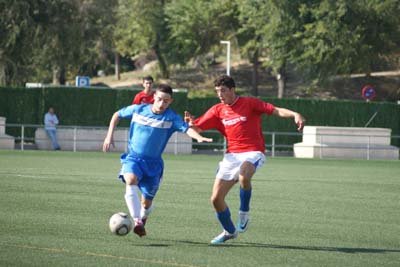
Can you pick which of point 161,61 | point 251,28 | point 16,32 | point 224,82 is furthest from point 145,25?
point 224,82

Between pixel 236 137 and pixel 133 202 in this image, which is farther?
pixel 236 137

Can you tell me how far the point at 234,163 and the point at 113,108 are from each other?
32.0 metres

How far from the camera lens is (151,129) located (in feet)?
39.7

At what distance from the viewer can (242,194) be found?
40.1ft

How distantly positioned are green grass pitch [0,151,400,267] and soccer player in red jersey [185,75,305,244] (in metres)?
0.53

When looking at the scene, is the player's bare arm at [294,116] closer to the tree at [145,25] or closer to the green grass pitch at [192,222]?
the green grass pitch at [192,222]

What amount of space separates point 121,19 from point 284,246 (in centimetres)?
6745

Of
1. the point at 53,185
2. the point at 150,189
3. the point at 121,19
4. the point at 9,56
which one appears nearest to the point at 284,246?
the point at 150,189

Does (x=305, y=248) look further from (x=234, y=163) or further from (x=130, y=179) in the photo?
(x=130, y=179)

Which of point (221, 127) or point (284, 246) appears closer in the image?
point (284, 246)

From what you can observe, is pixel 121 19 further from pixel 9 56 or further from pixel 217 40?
pixel 9 56

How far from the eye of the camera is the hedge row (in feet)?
138

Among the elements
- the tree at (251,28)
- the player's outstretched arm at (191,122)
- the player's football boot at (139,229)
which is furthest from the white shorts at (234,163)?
the tree at (251,28)

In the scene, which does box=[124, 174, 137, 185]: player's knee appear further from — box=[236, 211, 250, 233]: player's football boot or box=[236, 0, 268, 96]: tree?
box=[236, 0, 268, 96]: tree
